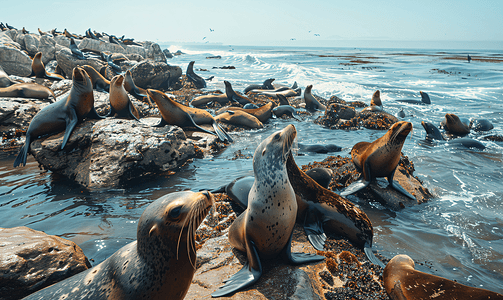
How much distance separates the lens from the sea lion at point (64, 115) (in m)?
5.65

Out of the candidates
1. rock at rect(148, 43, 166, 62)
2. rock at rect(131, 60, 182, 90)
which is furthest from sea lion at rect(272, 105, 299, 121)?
rock at rect(148, 43, 166, 62)

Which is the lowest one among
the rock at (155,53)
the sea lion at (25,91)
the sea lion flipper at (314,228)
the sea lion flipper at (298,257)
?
the sea lion flipper at (314,228)

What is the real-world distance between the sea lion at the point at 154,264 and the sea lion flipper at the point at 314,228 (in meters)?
1.95

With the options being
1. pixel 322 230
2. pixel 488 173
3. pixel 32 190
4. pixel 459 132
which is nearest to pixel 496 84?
pixel 459 132

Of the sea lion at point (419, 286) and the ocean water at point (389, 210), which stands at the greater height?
the sea lion at point (419, 286)

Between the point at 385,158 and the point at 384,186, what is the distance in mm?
582

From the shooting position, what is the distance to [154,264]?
1839mm

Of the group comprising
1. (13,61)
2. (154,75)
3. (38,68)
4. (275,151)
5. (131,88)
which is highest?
(13,61)

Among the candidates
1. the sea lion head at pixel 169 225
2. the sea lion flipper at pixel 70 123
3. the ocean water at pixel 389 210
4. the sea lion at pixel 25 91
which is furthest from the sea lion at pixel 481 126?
the sea lion at pixel 25 91

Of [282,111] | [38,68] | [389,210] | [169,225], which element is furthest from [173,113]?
[38,68]

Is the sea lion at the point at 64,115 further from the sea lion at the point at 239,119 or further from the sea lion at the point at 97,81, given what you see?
the sea lion at the point at 239,119

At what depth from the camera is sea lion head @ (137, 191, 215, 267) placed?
5.88 feet

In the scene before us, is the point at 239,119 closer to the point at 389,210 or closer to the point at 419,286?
the point at 389,210

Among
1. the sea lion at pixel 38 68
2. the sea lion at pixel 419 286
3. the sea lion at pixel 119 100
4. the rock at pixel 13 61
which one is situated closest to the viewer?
the sea lion at pixel 419 286
